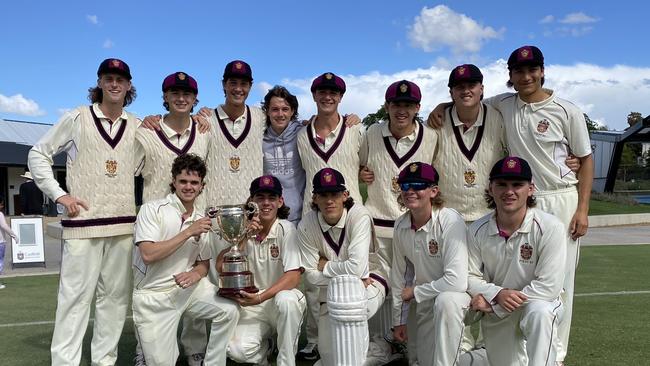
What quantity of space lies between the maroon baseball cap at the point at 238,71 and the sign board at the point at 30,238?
8433 millimetres

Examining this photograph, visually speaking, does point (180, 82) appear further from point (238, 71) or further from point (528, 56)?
point (528, 56)

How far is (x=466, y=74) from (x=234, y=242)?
2.33m

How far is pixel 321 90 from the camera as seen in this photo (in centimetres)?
515

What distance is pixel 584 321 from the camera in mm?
6180

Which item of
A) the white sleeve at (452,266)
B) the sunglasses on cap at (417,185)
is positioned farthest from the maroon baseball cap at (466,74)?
the white sleeve at (452,266)

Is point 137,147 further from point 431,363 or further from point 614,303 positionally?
point 614,303

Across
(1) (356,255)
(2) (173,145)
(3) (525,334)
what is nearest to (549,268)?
(3) (525,334)

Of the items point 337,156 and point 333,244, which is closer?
point 333,244

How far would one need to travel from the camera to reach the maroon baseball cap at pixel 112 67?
4.73 metres

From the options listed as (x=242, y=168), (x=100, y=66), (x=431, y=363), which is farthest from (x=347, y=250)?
(x=100, y=66)

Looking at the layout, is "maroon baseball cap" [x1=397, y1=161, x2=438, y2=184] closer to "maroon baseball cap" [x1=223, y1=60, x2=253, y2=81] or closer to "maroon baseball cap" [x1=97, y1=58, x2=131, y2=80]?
"maroon baseball cap" [x1=223, y1=60, x2=253, y2=81]

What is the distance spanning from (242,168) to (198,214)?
2.70 ft

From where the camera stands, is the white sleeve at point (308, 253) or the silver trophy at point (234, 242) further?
the white sleeve at point (308, 253)

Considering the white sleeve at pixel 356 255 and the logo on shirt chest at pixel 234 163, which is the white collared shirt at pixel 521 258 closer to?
the white sleeve at pixel 356 255
